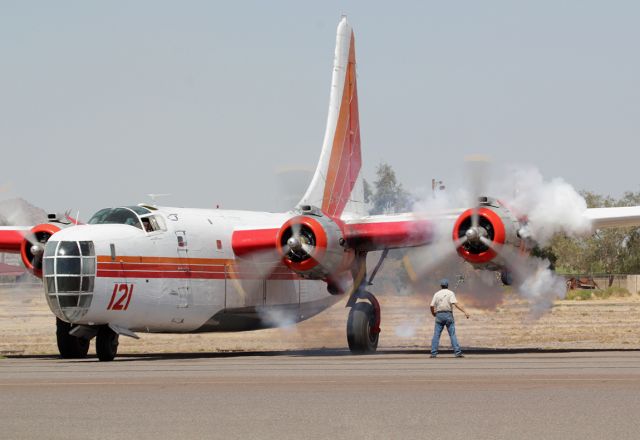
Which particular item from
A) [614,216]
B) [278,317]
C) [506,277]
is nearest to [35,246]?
[278,317]

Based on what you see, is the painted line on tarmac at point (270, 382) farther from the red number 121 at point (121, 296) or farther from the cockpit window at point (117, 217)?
the cockpit window at point (117, 217)

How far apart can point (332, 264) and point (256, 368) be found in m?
5.82

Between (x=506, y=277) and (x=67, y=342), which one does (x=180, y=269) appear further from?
(x=506, y=277)

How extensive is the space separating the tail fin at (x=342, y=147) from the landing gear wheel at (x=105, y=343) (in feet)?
28.1

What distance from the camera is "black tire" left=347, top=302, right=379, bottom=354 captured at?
1108 inches

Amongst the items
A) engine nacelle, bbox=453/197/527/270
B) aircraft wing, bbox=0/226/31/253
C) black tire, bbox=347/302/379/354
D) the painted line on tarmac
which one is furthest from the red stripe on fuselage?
the painted line on tarmac

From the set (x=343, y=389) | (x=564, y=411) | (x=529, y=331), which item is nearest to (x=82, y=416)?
(x=343, y=389)

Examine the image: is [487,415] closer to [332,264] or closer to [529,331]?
[332,264]

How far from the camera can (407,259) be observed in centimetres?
2977

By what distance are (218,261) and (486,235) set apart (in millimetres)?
6796

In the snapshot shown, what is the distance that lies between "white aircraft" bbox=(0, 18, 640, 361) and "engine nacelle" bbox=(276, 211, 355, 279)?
3cm

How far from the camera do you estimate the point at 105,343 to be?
82.9 ft

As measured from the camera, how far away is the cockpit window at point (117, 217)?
85.3 feet

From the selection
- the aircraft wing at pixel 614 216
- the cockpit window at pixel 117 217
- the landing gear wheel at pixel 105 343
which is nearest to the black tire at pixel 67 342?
the landing gear wheel at pixel 105 343
